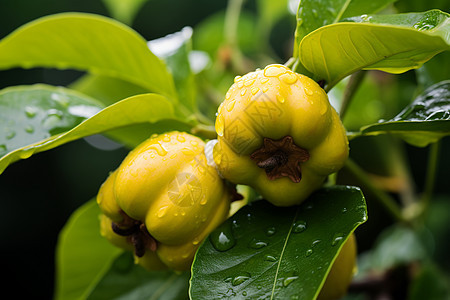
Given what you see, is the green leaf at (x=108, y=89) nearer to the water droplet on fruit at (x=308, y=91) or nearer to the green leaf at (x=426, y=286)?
the water droplet on fruit at (x=308, y=91)

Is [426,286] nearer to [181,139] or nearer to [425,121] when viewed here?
[425,121]

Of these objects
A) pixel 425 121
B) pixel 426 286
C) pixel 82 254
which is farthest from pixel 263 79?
pixel 426 286

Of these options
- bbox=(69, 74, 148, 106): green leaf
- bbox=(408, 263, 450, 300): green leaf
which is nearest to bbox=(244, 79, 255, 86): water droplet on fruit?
bbox=(69, 74, 148, 106): green leaf

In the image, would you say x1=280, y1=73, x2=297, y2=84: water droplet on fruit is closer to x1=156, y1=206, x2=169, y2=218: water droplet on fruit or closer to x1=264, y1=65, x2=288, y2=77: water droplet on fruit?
x1=264, y1=65, x2=288, y2=77: water droplet on fruit

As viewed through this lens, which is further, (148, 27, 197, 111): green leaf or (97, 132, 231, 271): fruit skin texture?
(148, 27, 197, 111): green leaf

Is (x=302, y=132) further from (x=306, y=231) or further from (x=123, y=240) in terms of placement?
(x=123, y=240)
